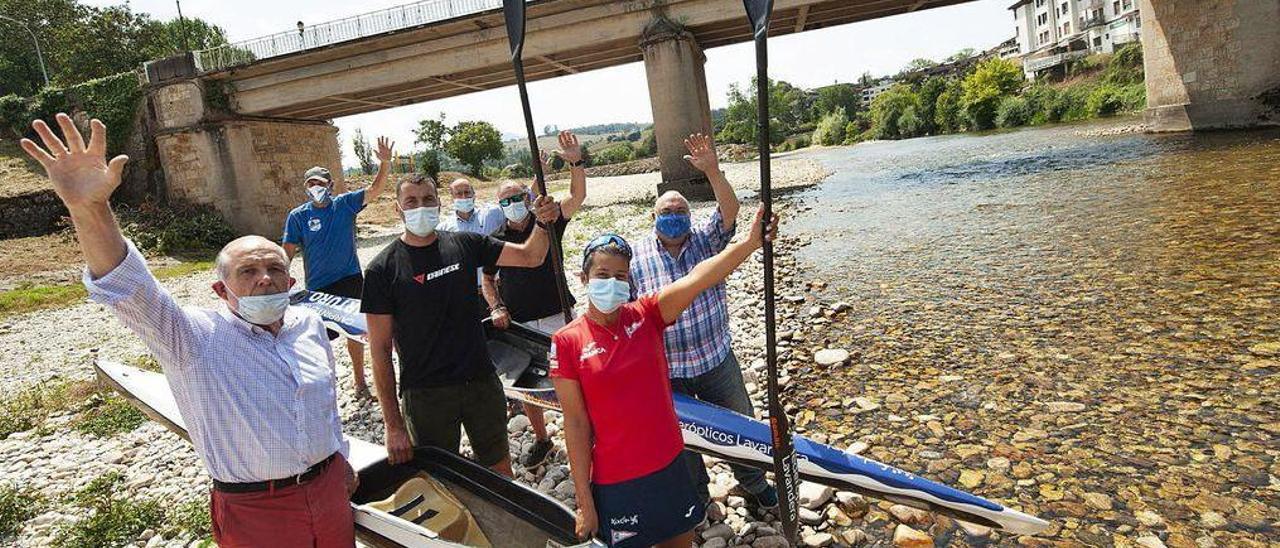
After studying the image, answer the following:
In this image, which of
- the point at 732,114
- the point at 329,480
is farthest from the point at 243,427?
the point at 732,114

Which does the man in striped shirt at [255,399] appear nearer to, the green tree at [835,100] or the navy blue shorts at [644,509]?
the navy blue shorts at [644,509]

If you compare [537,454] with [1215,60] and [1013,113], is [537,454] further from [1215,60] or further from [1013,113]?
[1013,113]

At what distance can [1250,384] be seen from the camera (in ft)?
16.9

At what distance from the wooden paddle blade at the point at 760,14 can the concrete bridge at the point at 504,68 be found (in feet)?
68.8

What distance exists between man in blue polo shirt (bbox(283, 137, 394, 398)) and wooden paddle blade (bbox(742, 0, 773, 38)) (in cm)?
423

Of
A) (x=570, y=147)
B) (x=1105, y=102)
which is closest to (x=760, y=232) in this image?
(x=570, y=147)

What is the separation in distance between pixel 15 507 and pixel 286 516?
405cm

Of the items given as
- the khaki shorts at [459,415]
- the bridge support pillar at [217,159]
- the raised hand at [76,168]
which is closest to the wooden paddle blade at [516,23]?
the khaki shorts at [459,415]

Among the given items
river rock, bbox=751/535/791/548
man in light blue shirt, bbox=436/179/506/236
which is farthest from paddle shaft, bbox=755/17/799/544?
man in light blue shirt, bbox=436/179/506/236

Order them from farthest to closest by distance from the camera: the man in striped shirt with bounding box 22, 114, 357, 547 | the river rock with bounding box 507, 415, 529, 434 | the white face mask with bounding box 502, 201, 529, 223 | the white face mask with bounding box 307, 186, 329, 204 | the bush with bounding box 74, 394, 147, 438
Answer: the bush with bounding box 74, 394, 147, 438, the white face mask with bounding box 307, 186, 329, 204, the river rock with bounding box 507, 415, 529, 434, the white face mask with bounding box 502, 201, 529, 223, the man in striped shirt with bounding box 22, 114, 357, 547

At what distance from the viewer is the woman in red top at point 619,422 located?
2.61 m

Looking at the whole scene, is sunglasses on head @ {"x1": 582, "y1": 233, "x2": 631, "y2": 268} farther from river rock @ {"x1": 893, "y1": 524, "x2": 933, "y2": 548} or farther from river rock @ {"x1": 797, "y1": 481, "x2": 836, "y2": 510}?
river rock @ {"x1": 893, "y1": 524, "x2": 933, "y2": 548}

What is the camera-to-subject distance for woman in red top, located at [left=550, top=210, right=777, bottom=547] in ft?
8.57

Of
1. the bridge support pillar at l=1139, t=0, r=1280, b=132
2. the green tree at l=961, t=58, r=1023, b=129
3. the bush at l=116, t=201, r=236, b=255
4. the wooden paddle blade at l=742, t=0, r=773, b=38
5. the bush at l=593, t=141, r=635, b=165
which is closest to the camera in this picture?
the wooden paddle blade at l=742, t=0, r=773, b=38
